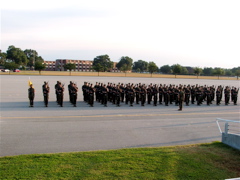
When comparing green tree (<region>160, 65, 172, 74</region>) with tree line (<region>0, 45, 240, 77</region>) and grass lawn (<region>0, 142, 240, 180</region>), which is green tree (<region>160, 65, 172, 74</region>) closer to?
tree line (<region>0, 45, 240, 77</region>)

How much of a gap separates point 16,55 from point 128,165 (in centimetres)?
9784

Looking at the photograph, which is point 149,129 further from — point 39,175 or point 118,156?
point 39,175

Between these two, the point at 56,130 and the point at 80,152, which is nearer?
the point at 80,152

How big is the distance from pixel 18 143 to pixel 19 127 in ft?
7.28

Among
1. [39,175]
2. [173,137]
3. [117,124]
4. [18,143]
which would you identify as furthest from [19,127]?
[173,137]

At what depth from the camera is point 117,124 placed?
10594 millimetres

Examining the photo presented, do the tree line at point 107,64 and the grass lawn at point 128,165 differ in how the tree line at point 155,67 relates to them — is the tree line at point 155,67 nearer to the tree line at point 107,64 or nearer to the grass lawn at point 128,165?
the tree line at point 107,64

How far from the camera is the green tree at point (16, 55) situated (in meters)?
93.2

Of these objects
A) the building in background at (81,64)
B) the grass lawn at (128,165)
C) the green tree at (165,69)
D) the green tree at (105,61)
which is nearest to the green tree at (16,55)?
the building in background at (81,64)

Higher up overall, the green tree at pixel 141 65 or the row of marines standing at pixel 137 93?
the green tree at pixel 141 65

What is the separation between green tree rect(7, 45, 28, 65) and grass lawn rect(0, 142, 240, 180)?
95581 mm

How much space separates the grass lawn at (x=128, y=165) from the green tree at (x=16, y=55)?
314 feet

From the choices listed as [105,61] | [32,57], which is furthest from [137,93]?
[32,57]

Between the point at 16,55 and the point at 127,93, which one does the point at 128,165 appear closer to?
the point at 127,93
